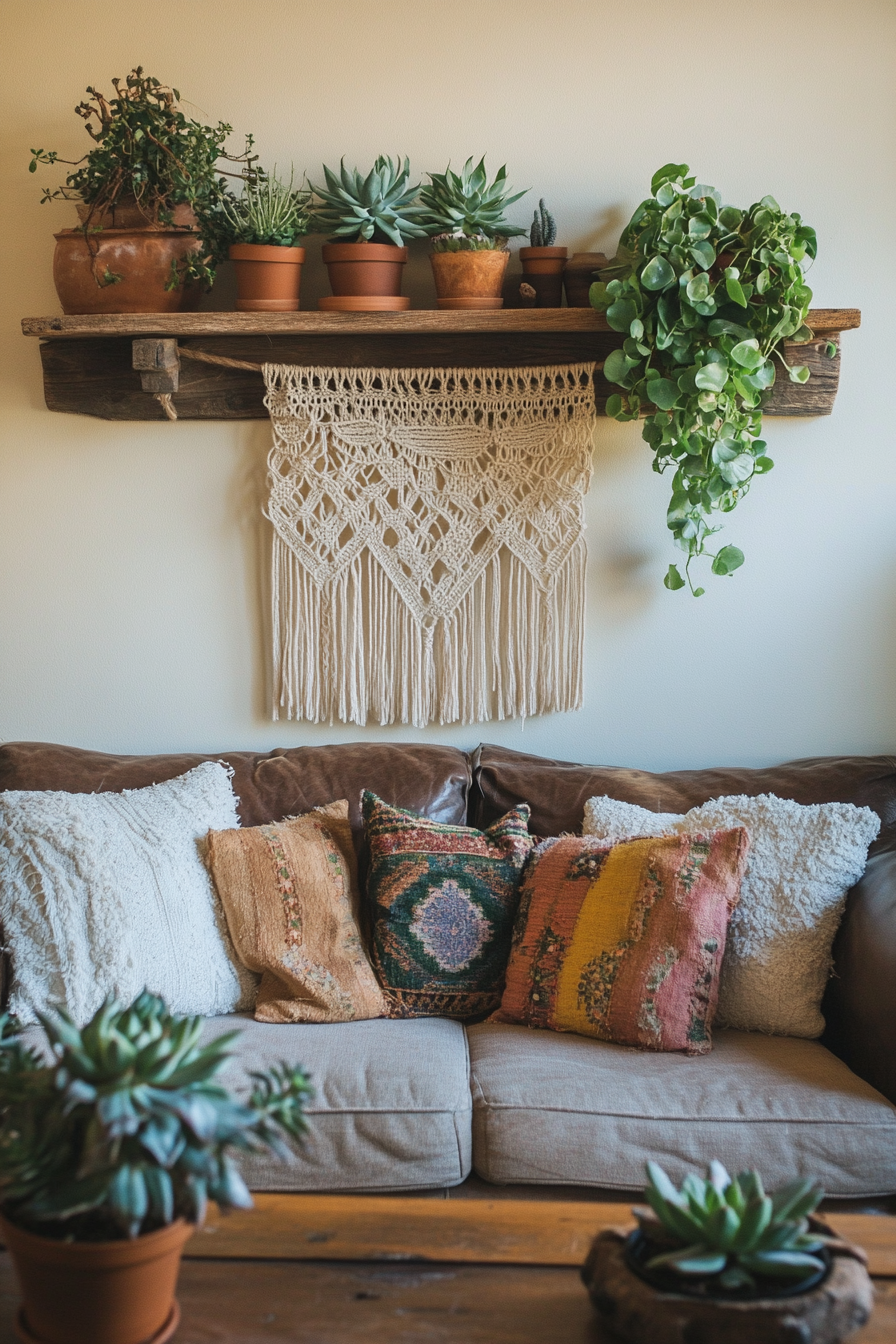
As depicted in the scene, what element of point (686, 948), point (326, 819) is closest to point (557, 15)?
point (326, 819)

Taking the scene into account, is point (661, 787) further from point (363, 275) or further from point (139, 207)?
point (139, 207)

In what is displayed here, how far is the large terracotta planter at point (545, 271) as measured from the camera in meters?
2.22

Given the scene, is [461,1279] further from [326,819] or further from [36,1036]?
[326,819]

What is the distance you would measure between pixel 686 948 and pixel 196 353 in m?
1.51

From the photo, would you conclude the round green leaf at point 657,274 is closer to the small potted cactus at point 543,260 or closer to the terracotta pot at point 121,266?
the small potted cactus at point 543,260

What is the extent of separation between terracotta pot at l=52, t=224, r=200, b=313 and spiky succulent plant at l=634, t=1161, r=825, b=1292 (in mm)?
1877

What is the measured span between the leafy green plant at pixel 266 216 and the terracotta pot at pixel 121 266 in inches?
3.6

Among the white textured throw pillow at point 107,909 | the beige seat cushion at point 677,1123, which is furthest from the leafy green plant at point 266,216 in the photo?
the beige seat cushion at point 677,1123

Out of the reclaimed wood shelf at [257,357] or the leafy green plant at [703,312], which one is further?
the reclaimed wood shelf at [257,357]

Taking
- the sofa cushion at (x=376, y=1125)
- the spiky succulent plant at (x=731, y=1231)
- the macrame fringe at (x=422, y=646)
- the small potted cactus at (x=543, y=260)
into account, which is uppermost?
the small potted cactus at (x=543, y=260)

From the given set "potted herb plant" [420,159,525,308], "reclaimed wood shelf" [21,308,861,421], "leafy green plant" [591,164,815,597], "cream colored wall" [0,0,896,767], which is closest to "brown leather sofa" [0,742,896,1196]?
"cream colored wall" [0,0,896,767]

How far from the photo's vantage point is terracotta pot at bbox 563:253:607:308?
2209 mm

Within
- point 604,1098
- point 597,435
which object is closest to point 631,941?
point 604,1098

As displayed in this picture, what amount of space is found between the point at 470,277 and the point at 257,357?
0.49 meters
